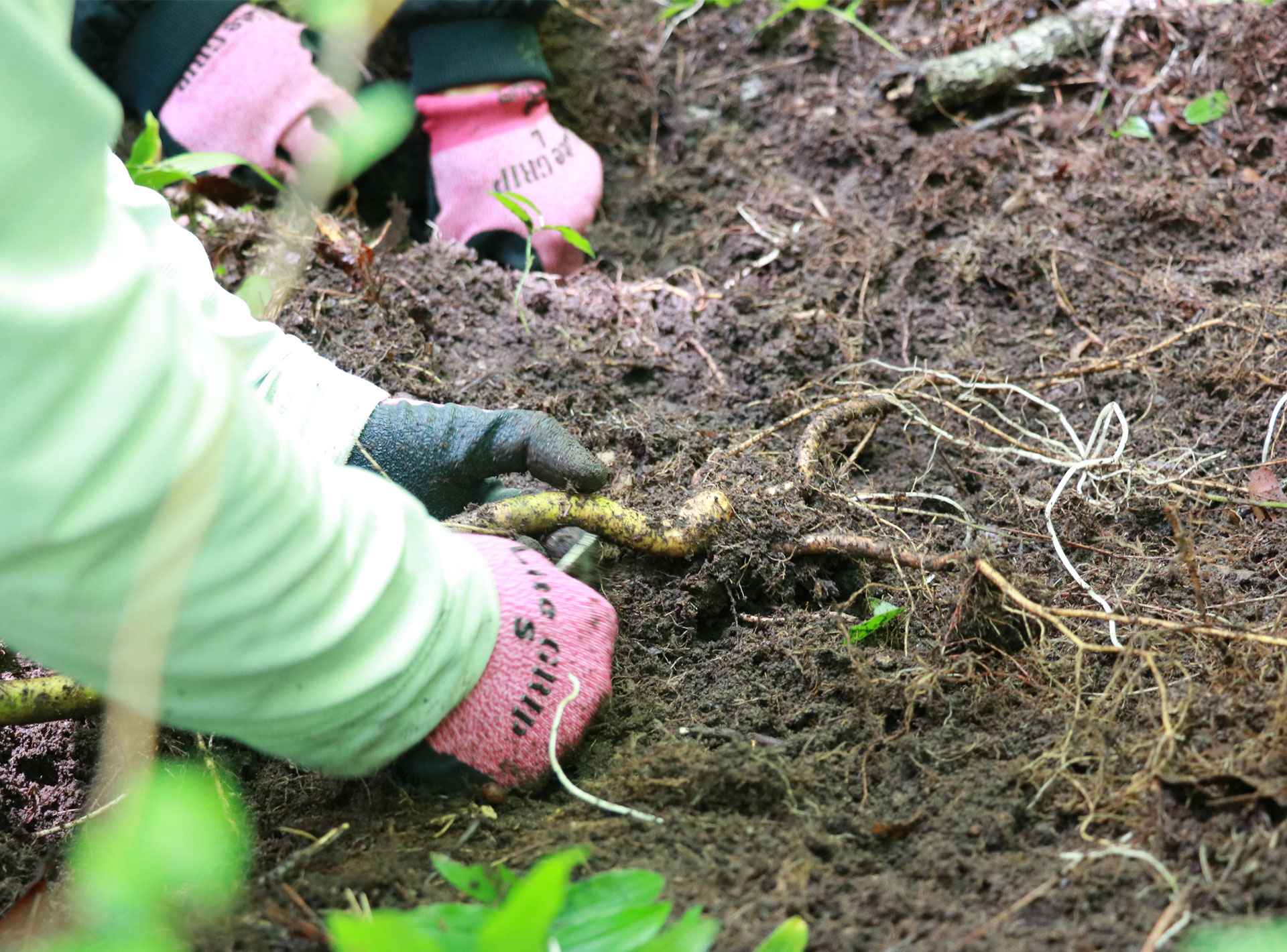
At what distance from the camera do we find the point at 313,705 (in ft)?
2.94

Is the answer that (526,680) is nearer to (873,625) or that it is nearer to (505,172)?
(873,625)

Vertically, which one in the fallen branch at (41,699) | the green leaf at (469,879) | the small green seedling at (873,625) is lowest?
the small green seedling at (873,625)

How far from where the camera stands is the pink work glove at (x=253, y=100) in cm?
222

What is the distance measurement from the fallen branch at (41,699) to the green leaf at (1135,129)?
234 centimetres

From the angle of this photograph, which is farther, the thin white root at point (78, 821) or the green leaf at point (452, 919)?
the thin white root at point (78, 821)

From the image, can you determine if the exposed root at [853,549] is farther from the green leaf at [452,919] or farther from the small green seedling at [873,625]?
the green leaf at [452,919]

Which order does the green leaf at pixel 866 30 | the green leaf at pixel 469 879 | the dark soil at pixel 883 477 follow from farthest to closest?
the green leaf at pixel 866 30
the dark soil at pixel 883 477
the green leaf at pixel 469 879

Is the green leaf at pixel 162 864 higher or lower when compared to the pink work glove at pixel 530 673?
higher

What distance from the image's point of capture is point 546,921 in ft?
2.16

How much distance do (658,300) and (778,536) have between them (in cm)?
78

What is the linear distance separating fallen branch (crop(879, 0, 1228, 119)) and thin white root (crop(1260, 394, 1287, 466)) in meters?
1.16

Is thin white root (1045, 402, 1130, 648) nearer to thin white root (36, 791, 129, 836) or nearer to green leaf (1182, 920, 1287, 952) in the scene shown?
green leaf (1182, 920, 1287, 952)

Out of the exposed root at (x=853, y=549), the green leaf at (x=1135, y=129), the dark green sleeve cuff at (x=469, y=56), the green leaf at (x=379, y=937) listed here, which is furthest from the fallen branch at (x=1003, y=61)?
the green leaf at (x=379, y=937)

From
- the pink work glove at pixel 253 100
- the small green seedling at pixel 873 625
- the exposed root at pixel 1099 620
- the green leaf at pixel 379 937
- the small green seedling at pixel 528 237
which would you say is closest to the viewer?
the green leaf at pixel 379 937
